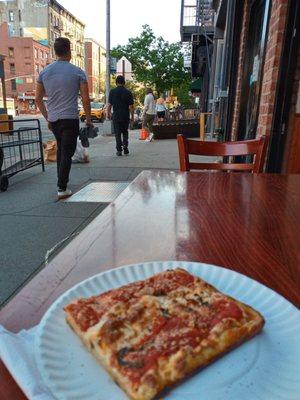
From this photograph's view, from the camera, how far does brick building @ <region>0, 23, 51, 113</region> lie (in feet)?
196

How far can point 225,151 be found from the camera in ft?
8.46

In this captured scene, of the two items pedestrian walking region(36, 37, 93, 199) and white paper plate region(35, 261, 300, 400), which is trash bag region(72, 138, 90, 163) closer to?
pedestrian walking region(36, 37, 93, 199)

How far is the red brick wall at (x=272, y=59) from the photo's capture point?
3283 mm

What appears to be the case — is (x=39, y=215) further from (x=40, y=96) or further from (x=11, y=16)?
(x=11, y=16)

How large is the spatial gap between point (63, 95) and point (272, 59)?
267 centimetres

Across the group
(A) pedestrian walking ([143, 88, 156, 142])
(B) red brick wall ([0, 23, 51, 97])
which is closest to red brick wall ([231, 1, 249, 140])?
(A) pedestrian walking ([143, 88, 156, 142])

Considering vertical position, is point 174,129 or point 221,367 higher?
point 221,367

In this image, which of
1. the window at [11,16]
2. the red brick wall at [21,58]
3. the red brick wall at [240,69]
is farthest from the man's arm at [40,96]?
the window at [11,16]

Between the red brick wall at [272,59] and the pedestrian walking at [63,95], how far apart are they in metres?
2.39

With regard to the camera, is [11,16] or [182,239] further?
[11,16]

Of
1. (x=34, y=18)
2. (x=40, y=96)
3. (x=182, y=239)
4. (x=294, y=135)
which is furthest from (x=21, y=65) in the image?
(x=182, y=239)

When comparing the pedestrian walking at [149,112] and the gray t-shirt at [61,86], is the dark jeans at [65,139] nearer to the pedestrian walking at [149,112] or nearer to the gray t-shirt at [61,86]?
the gray t-shirt at [61,86]

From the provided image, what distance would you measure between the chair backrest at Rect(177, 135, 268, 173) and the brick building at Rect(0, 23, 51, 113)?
203ft

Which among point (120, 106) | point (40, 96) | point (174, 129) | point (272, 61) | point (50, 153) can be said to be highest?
point (272, 61)
